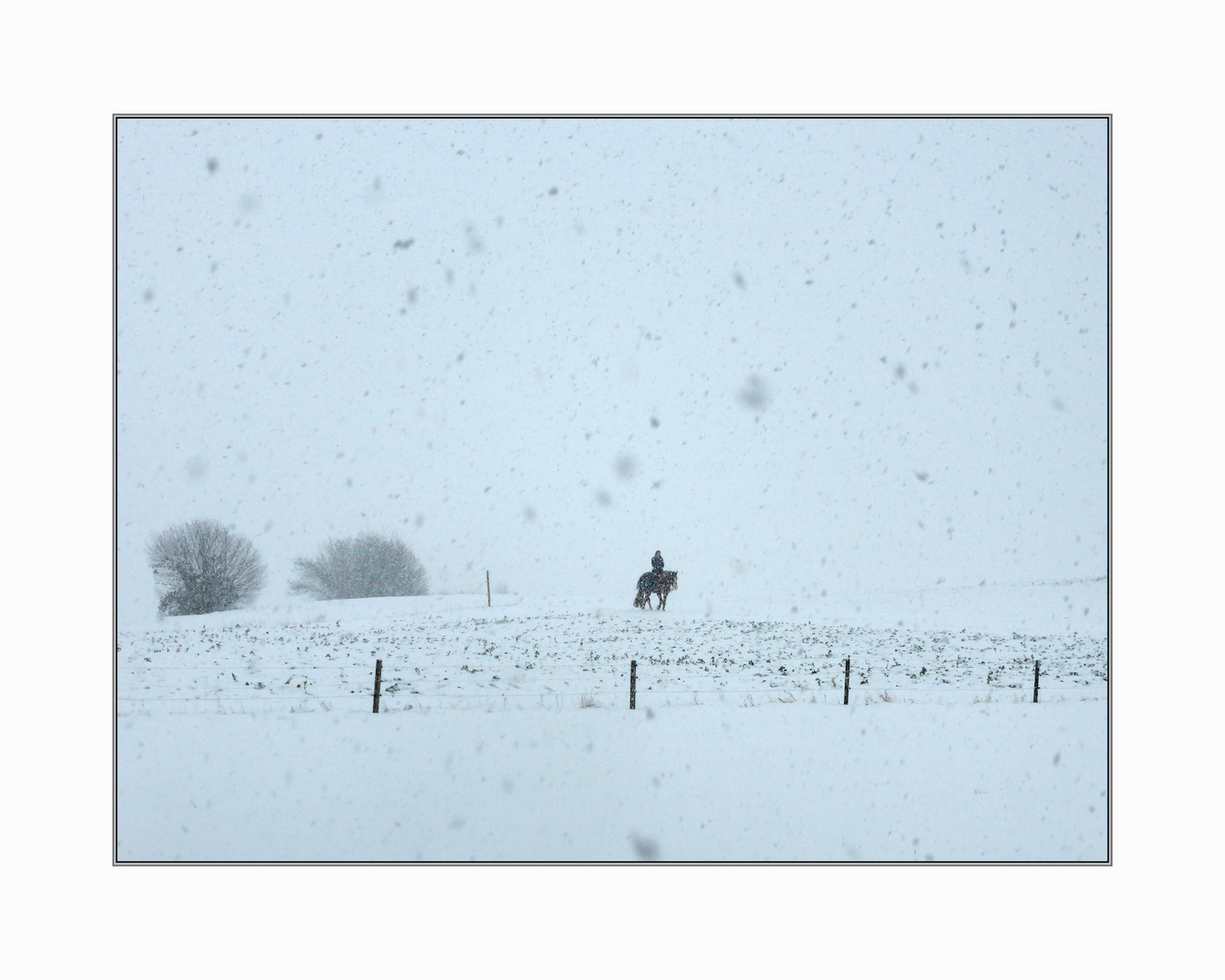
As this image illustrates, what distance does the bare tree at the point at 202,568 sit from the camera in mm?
18391

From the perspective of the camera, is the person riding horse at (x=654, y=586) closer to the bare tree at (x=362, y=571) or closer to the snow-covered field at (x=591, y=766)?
the snow-covered field at (x=591, y=766)

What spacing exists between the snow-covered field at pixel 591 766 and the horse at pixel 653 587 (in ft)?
34.1

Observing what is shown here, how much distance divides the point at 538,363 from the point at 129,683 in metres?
18.9

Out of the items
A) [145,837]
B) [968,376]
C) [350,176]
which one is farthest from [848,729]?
[968,376]

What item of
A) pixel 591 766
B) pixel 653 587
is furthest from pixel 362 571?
pixel 591 766

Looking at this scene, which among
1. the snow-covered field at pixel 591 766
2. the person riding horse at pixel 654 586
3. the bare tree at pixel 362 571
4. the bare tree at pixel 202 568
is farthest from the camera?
the bare tree at pixel 362 571

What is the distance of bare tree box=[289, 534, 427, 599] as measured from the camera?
115ft

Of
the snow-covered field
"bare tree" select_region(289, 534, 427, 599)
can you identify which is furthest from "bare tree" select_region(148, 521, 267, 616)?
"bare tree" select_region(289, 534, 427, 599)

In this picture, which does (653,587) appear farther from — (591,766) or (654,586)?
(591,766)

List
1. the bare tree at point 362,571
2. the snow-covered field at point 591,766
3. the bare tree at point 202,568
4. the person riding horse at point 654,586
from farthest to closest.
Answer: the bare tree at point 362,571 → the person riding horse at point 654,586 → the bare tree at point 202,568 → the snow-covered field at point 591,766

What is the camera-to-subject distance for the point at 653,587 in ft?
77.5

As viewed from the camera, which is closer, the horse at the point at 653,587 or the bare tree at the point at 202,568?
the bare tree at the point at 202,568

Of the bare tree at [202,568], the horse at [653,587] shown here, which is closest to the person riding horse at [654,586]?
the horse at [653,587]

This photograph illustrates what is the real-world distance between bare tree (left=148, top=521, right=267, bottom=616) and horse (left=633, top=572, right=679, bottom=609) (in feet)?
42.3
